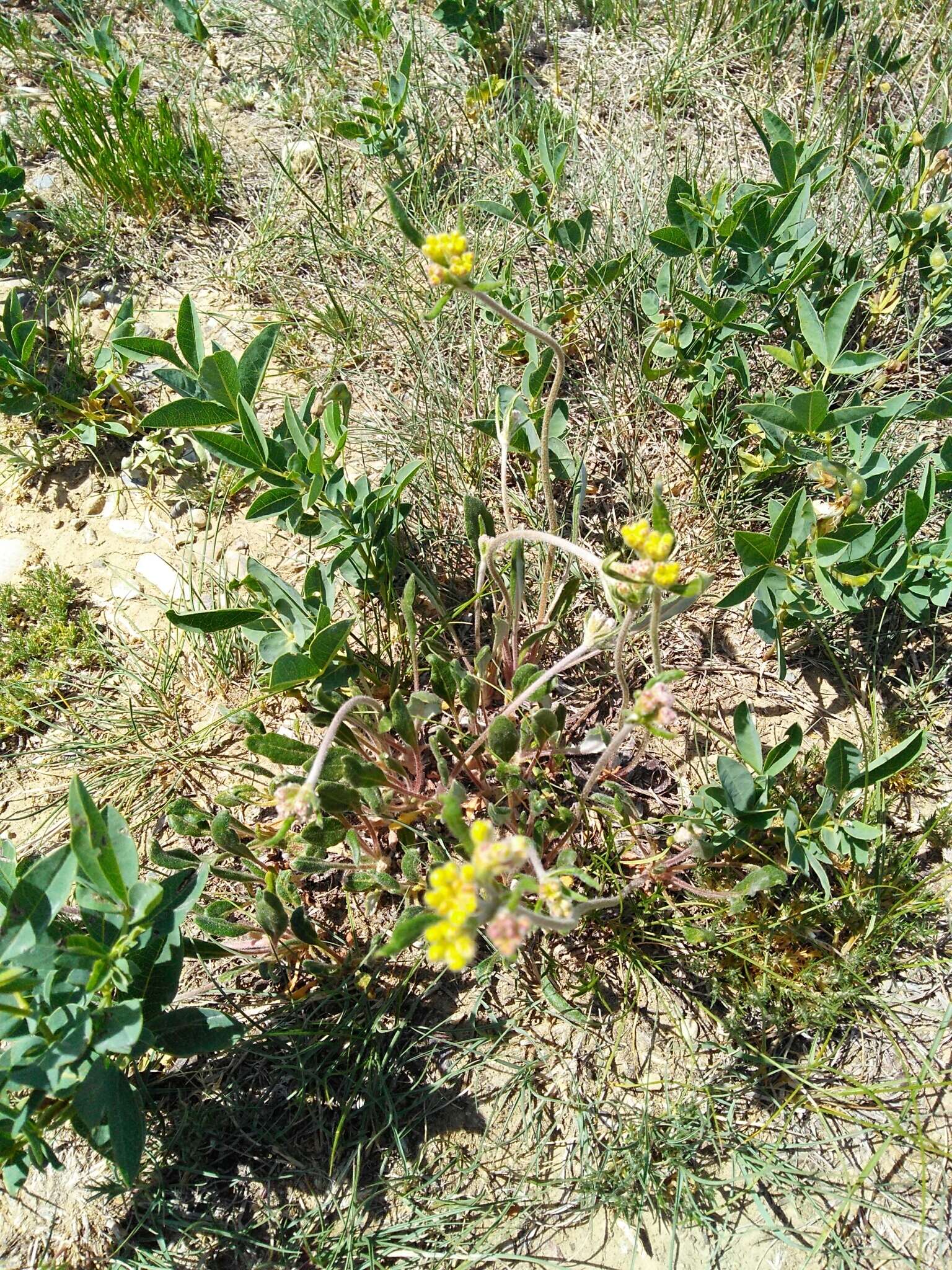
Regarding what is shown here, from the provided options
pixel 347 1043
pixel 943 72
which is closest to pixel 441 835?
pixel 347 1043

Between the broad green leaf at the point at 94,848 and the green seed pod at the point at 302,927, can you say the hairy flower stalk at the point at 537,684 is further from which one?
the broad green leaf at the point at 94,848

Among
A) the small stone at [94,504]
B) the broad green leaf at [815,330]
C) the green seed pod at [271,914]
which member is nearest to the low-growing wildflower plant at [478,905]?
the green seed pod at [271,914]

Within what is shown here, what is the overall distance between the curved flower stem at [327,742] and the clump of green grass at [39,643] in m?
1.06

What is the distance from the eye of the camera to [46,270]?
11.2 feet

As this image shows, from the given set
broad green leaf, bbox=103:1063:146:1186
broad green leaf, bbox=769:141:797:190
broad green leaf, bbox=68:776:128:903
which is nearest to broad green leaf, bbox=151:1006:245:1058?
broad green leaf, bbox=103:1063:146:1186

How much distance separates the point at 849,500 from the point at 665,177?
1790 mm

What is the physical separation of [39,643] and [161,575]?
394 millimetres

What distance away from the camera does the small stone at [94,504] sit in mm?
2975

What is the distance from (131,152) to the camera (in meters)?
3.33

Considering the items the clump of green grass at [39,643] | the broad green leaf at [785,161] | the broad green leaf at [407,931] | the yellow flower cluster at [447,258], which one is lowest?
the clump of green grass at [39,643]

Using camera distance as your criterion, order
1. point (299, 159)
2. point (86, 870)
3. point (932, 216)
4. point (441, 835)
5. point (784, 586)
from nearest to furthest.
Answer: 1. point (86, 870)
2. point (784, 586)
3. point (441, 835)
4. point (932, 216)
5. point (299, 159)

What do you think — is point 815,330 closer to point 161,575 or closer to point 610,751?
point 610,751

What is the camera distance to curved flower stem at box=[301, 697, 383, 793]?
1.52 meters

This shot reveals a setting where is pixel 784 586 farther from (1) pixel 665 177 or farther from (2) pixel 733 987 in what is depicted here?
(1) pixel 665 177
